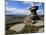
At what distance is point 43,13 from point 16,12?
367 mm

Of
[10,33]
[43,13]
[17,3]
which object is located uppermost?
[17,3]

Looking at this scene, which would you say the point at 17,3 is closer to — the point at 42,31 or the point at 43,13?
the point at 43,13

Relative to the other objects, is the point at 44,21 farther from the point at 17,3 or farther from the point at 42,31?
the point at 17,3

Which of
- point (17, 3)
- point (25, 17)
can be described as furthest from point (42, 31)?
point (17, 3)

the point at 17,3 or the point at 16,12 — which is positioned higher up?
the point at 17,3

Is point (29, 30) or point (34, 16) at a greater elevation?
point (34, 16)

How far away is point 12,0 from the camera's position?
1.29 meters

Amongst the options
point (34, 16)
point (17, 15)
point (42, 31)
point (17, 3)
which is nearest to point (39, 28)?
point (42, 31)

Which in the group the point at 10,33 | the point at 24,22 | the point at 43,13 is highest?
the point at 43,13

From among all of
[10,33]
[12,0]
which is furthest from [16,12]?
[10,33]

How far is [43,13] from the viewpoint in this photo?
1350 millimetres

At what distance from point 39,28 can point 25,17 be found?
0.24m

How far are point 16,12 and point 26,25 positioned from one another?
0.71 ft

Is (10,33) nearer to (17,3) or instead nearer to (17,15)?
(17,15)
